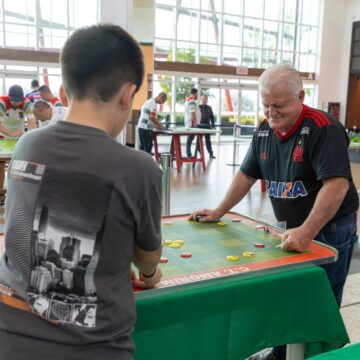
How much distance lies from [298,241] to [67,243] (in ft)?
3.51

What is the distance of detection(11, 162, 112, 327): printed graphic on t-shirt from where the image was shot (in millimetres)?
894

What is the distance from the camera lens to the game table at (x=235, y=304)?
1.38 metres

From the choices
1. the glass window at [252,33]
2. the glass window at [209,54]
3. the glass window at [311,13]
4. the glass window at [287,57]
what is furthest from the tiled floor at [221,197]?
the glass window at [311,13]

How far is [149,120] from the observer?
9266 millimetres

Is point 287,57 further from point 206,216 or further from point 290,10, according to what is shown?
point 206,216

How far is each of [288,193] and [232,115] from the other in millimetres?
14924

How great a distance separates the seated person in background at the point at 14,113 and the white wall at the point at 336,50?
553 inches

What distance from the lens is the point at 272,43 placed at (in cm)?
1678

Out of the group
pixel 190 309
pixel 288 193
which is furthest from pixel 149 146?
pixel 190 309

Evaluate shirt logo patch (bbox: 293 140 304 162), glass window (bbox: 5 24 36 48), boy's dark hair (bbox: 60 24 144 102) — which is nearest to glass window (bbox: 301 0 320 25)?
glass window (bbox: 5 24 36 48)

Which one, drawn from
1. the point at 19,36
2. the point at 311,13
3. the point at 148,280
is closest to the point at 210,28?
the point at 311,13

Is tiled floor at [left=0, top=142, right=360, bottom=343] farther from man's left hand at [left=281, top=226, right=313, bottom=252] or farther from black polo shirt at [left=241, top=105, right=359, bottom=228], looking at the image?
man's left hand at [left=281, top=226, right=313, bottom=252]

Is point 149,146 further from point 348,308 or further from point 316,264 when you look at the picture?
point 316,264

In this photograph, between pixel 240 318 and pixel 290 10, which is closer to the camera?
pixel 240 318
